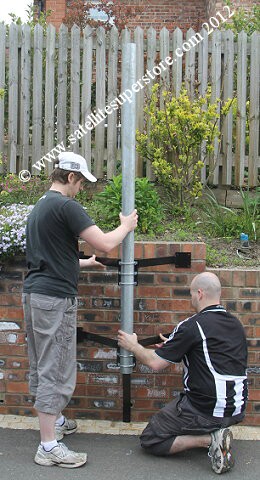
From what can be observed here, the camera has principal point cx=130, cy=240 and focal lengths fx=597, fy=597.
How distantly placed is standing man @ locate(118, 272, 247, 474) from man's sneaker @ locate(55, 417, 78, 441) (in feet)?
2.03

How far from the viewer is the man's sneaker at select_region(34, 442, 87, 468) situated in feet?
11.6

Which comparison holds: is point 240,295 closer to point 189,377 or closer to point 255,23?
point 189,377

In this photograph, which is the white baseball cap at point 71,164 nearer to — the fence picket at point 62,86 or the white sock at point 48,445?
the white sock at point 48,445

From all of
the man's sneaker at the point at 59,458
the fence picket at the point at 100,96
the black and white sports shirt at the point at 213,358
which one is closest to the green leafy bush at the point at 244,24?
the fence picket at the point at 100,96

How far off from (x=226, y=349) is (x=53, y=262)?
3.76 ft

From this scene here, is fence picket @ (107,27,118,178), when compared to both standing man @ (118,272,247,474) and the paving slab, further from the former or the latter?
the paving slab

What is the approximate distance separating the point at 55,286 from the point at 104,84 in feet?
10.4

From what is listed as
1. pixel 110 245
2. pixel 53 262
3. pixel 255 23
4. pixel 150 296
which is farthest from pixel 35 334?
pixel 255 23

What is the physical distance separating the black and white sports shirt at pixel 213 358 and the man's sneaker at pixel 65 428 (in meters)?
0.93

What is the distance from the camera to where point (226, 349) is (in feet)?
11.6

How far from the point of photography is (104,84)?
19.9 feet

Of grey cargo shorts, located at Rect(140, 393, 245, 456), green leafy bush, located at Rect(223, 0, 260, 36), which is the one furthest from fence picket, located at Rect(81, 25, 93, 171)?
grey cargo shorts, located at Rect(140, 393, 245, 456)

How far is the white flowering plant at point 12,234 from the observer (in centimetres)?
411

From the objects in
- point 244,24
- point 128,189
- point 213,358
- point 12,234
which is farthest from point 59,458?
point 244,24
